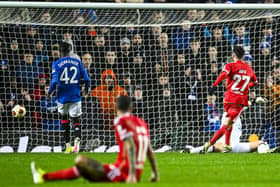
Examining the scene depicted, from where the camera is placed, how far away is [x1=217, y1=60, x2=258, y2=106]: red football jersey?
565 inches

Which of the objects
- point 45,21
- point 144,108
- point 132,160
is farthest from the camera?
point 144,108

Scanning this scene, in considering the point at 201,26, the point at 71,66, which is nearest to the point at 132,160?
the point at 71,66

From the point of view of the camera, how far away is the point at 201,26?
17266 mm

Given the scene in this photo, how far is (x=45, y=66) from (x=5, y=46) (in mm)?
1008

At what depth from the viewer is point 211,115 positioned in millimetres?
16828

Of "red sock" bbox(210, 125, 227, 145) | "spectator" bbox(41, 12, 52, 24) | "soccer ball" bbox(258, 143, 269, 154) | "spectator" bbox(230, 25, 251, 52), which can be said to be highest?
"spectator" bbox(41, 12, 52, 24)

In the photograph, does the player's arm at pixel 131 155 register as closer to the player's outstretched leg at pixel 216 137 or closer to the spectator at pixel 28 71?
the player's outstretched leg at pixel 216 137

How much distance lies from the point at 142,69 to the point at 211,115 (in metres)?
1.92

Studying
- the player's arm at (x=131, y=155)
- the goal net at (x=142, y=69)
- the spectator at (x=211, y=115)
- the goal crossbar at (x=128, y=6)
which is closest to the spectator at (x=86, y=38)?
the goal net at (x=142, y=69)

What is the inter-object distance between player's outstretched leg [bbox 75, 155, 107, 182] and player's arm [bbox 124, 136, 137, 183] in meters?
0.33

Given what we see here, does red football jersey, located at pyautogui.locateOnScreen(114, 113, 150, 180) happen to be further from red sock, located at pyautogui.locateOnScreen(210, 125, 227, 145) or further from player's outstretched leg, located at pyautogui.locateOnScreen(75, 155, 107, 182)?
red sock, located at pyautogui.locateOnScreen(210, 125, 227, 145)

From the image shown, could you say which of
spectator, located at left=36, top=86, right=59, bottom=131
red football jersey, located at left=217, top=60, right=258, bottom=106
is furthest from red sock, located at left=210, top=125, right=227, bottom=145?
spectator, located at left=36, top=86, right=59, bottom=131

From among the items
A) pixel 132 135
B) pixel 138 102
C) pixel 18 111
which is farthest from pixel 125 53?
pixel 132 135

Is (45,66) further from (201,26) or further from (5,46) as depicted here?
(201,26)
